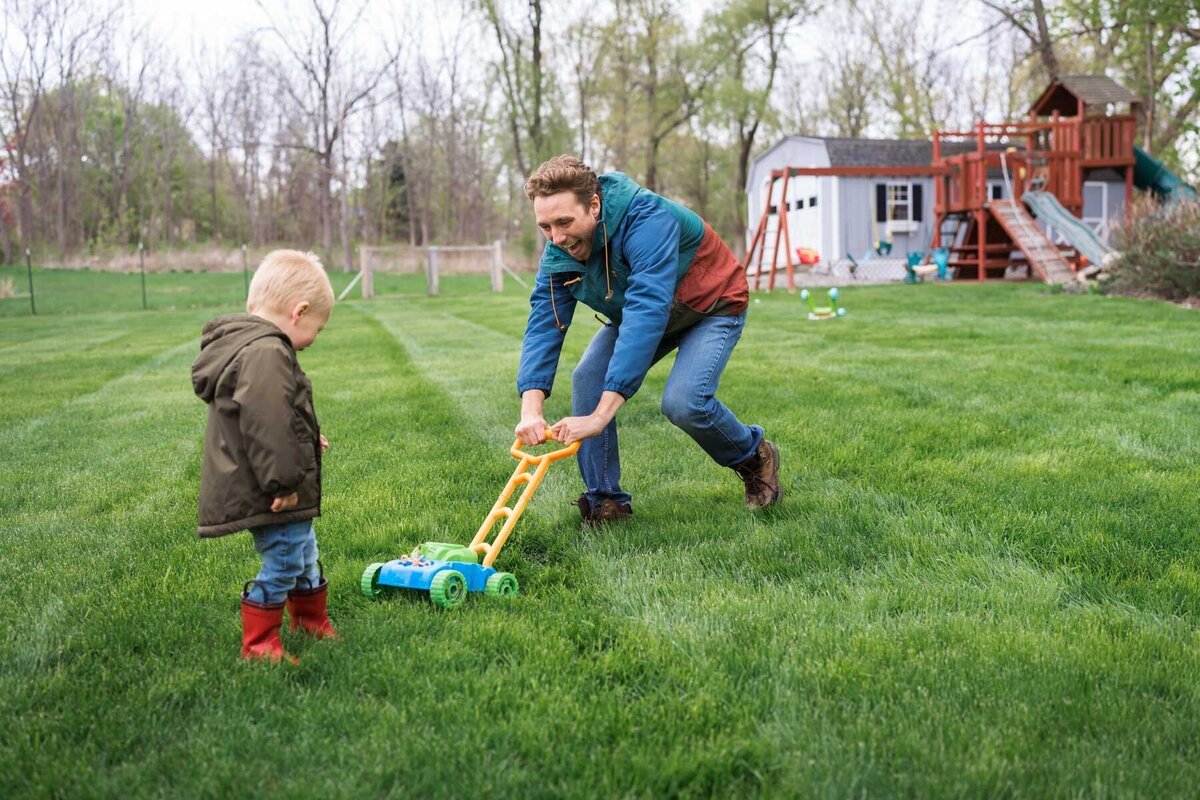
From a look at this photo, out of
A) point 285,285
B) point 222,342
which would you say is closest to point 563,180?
point 285,285

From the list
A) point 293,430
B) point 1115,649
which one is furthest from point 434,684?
point 1115,649

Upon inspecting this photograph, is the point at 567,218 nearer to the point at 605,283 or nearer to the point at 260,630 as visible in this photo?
the point at 605,283

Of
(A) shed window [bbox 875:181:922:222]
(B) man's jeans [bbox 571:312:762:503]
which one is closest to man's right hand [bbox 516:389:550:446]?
(B) man's jeans [bbox 571:312:762:503]

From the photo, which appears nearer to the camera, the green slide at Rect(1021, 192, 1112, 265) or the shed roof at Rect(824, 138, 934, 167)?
the green slide at Rect(1021, 192, 1112, 265)

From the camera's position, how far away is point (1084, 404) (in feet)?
22.1

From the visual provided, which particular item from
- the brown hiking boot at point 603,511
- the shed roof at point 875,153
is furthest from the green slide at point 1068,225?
the brown hiking boot at point 603,511

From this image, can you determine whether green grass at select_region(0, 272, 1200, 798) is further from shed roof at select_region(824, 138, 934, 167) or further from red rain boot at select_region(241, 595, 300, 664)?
shed roof at select_region(824, 138, 934, 167)

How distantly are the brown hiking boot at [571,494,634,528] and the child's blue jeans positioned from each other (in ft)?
5.41

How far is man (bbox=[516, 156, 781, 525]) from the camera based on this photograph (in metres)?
3.80

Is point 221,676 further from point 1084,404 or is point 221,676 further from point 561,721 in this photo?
point 1084,404

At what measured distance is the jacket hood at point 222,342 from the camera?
2.88 metres

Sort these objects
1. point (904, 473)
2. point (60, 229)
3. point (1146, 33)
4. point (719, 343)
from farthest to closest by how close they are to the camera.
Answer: point (60, 229), point (1146, 33), point (904, 473), point (719, 343)

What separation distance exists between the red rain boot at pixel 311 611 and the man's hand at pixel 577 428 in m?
0.97

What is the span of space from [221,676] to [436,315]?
16.3 metres
